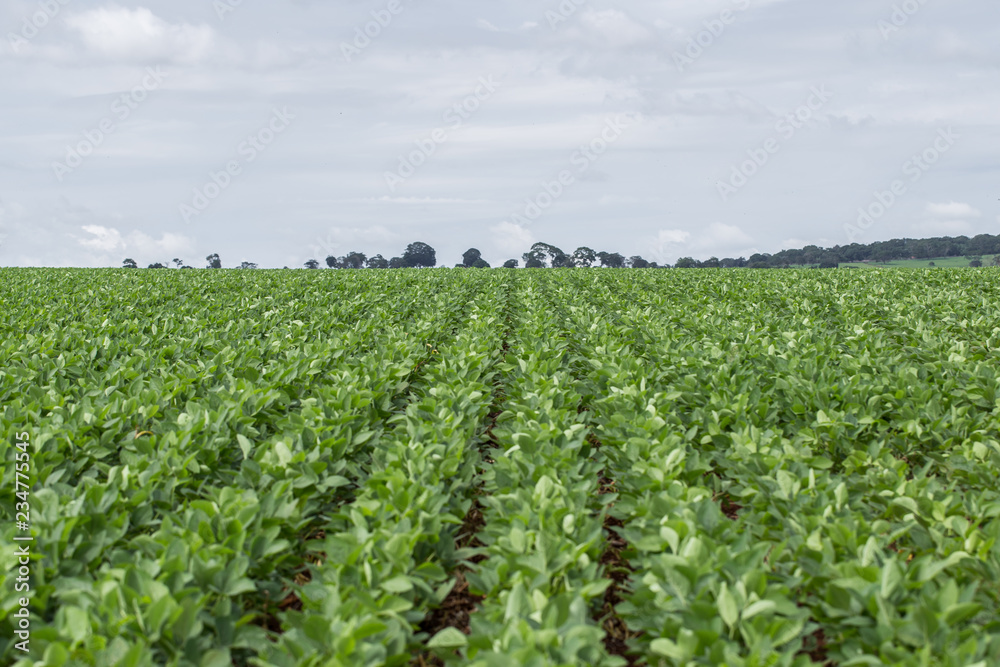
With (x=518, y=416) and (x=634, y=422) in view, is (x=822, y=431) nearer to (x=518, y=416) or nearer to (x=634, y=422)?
(x=634, y=422)

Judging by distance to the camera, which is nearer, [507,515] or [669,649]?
[669,649]

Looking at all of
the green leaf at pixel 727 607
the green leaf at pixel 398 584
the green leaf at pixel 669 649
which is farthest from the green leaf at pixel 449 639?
the green leaf at pixel 727 607

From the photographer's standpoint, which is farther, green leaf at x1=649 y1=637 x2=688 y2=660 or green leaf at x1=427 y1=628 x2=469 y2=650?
green leaf at x1=427 y1=628 x2=469 y2=650

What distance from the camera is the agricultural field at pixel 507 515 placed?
8.83 feet

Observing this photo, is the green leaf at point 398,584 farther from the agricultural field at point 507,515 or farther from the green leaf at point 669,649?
the green leaf at point 669,649

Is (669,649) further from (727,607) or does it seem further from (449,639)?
(449,639)

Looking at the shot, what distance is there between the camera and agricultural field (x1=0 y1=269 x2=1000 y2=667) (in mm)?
2691

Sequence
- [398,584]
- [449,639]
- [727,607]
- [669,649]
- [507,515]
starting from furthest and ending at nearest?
[507,515] → [398,584] → [449,639] → [727,607] → [669,649]

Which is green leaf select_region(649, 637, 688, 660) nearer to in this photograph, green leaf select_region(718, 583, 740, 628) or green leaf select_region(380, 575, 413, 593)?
green leaf select_region(718, 583, 740, 628)

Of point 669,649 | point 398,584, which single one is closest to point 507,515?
point 398,584

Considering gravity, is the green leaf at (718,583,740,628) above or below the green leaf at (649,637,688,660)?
above

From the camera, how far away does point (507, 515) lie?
3.59m

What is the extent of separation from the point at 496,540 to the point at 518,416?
168cm

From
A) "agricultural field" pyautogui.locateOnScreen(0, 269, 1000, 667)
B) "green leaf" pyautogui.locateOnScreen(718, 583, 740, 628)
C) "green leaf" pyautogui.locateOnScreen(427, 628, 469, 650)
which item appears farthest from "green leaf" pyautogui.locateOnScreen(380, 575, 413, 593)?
"green leaf" pyautogui.locateOnScreen(718, 583, 740, 628)
